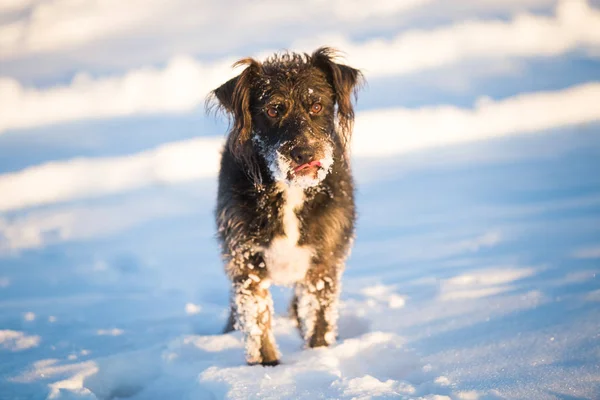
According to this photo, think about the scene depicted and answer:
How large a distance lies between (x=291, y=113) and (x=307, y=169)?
20.6 inches

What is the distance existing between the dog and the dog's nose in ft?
0.53

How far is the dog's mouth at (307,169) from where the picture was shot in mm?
3398

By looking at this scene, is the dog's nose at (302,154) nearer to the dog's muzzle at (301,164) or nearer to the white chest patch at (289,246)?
the dog's muzzle at (301,164)

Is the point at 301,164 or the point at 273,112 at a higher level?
the point at 273,112

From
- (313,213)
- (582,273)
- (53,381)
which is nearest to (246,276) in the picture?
(313,213)

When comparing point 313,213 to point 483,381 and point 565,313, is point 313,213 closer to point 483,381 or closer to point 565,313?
point 483,381

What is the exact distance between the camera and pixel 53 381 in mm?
3678

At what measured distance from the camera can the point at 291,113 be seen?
3676 millimetres

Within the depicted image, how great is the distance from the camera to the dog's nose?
11.1 feet

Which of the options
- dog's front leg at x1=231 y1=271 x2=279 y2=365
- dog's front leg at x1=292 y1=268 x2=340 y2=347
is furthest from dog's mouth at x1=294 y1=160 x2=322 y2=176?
dog's front leg at x1=292 y1=268 x2=340 y2=347

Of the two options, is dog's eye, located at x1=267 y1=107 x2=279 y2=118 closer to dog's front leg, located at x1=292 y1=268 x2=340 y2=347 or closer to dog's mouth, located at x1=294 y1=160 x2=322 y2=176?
dog's mouth, located at x1=294 y1=160 x2=322 y2=176

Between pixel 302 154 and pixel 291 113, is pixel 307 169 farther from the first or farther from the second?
pixel 291 113

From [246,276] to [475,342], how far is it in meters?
1.78

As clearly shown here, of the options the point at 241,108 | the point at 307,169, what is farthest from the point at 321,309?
the point at 241,108
